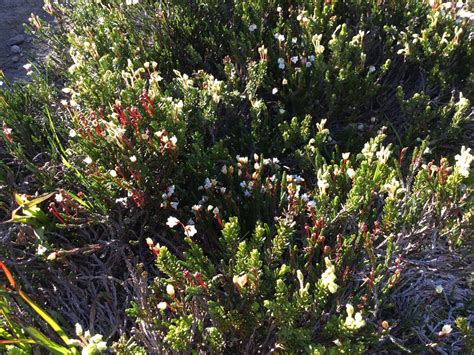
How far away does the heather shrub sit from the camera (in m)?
1.85

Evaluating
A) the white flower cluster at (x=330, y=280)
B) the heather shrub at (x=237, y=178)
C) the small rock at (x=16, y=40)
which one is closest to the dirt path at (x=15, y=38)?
the small rock at (x=16, y=40)

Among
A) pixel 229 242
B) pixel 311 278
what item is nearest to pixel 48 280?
pixel 229 242

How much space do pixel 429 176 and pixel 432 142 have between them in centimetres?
60

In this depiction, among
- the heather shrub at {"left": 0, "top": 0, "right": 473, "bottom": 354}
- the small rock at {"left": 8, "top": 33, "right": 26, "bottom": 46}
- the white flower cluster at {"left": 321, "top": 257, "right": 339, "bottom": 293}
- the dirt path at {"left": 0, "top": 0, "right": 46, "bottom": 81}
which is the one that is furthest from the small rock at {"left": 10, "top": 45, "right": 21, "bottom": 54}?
the white flower cluster at {"left": 321, "top": 257, "right": 339, "bottom": 293}

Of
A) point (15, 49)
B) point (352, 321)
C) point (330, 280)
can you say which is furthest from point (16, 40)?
point (352, 321)

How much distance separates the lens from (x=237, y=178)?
2430 millimetres

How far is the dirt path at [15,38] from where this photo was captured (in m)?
3.73

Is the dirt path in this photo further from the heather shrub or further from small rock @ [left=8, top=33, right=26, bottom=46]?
the heather shrub

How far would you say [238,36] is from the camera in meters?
3.18

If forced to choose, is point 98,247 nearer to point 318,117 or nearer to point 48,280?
point 48,280

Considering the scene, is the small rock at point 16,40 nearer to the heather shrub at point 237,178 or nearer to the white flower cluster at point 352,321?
the heather shrub at point 237,178

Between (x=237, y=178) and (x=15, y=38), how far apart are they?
2.80 meters

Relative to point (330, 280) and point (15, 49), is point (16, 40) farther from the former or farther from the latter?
point (330, 280)

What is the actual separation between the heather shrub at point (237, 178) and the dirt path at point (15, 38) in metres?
0.47
